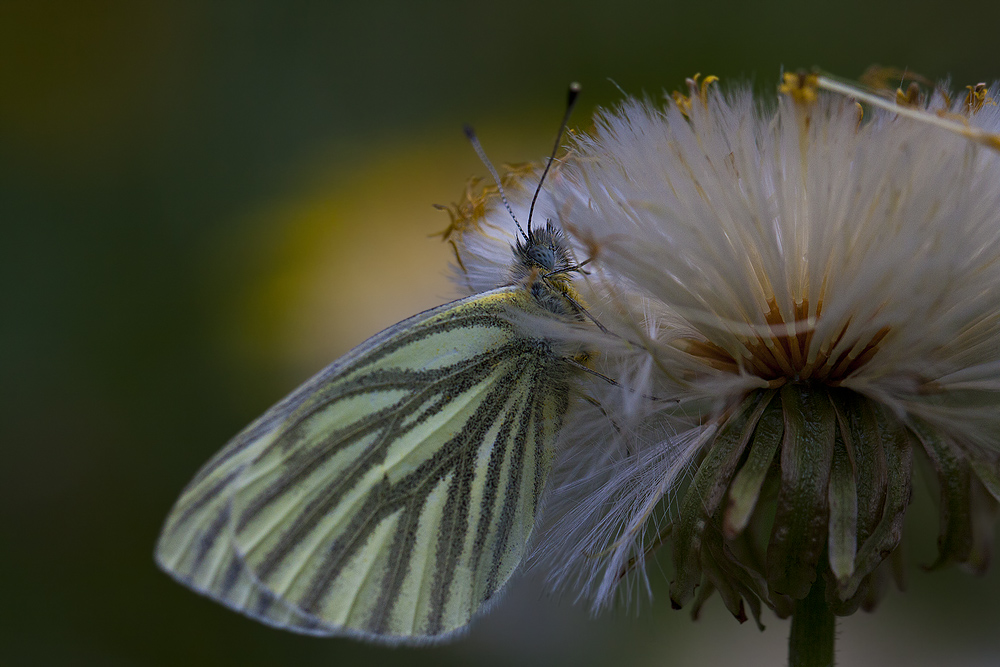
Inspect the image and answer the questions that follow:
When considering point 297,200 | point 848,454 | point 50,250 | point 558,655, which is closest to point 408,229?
point 297,200

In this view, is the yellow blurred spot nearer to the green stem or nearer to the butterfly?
the butterfly

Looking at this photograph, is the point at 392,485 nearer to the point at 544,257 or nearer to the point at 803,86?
the point at 544,257

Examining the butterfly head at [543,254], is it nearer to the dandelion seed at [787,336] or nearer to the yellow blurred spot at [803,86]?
the dandelion seed at [787,336]

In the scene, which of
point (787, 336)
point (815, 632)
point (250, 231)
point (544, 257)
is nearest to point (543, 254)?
point (544, 257)

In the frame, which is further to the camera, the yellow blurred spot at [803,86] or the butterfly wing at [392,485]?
the butterfly wing at [392,485]

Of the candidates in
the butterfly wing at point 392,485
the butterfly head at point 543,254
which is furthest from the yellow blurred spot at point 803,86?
the butterfly wing at point 392,485

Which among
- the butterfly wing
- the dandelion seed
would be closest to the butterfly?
the butterfly wing
